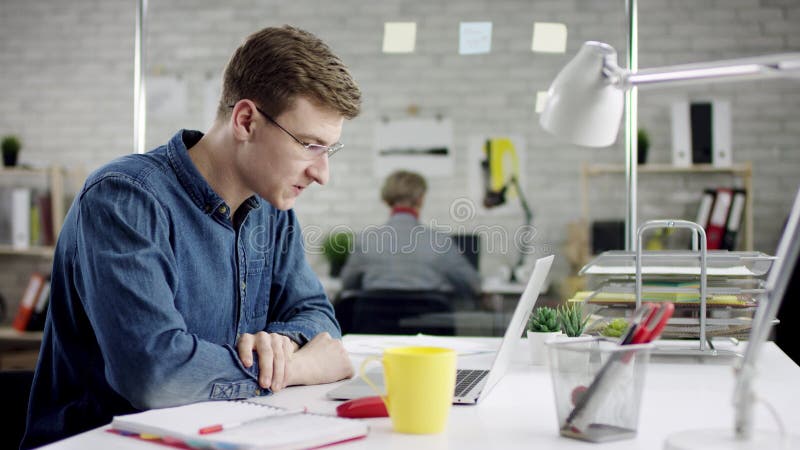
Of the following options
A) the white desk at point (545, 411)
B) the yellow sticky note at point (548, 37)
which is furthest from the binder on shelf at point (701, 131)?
the white desk at point (545, 411)

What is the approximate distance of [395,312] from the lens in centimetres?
386

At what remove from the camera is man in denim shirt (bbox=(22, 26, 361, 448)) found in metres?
1.28

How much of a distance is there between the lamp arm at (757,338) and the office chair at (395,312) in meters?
2.96

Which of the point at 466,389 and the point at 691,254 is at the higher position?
the point at 691,254

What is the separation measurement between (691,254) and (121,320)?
43.3 inches

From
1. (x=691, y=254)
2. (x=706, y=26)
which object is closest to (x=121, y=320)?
(x=691, y=254)

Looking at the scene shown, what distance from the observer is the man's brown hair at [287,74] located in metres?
1.56

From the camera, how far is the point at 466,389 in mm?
1282

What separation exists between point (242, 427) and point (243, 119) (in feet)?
2.49

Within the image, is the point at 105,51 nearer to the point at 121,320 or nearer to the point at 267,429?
the point at 121,320

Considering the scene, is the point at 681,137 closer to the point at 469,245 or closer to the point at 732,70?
the point at 469,245

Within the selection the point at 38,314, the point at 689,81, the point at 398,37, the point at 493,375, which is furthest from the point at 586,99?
the point at 38,314

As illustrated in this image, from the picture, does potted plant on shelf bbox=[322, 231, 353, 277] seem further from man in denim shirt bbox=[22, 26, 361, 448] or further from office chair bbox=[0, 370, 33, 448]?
office chair bbox=[0, 370, 33, 448]

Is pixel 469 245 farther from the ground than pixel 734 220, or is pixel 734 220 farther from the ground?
pixel 734 220
